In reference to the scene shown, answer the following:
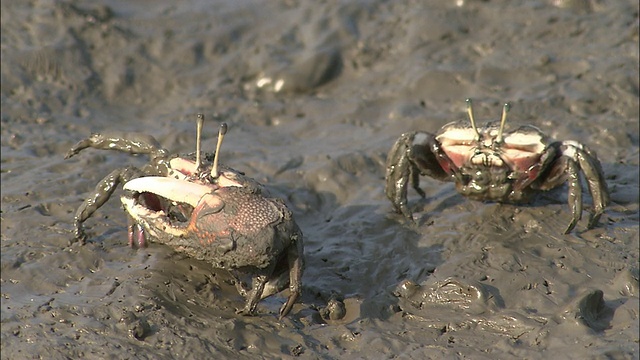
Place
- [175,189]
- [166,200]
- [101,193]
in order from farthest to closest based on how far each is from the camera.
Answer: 1. [101,193]
2. [166,200]
3. [175,189]

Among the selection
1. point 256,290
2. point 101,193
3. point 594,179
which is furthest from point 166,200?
point 594,179

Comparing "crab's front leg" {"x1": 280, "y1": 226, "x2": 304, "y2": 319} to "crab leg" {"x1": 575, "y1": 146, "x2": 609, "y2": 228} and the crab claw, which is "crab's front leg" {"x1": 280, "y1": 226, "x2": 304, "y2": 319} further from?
"crab leg" {"x1": 575, "y1": 146, "x2": 609, "y2": 228}

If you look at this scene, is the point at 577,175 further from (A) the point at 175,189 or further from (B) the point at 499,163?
(A) the point at 175,189

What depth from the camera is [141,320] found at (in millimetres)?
4797

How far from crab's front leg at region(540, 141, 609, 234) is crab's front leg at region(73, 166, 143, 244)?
2.80m

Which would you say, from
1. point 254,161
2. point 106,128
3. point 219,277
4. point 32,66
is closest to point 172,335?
point 219,277

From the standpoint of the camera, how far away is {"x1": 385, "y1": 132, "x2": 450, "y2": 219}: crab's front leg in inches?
241

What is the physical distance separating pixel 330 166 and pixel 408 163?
3.41 ft

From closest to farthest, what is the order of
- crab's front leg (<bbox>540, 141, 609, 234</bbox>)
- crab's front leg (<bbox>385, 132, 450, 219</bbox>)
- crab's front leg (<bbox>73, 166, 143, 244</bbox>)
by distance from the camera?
crab's front leg (<bbox>73, 166, 143, 244</bbox>) < crab's front leg (<bbox>540, 141, 609, 234</bbox>) < crab's front leg (<bbox>385, 132, 450, 219</bbox>)

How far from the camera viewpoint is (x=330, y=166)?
7031mm

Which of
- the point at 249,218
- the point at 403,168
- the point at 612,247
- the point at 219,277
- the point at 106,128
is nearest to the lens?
the point at 249,218

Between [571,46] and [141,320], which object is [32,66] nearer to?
[141,320]

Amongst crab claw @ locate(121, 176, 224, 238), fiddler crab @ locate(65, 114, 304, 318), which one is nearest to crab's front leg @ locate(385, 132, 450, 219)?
fiddler crab @ locate(65, 114, 304, 318)

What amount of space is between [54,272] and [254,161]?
86.9 inches
